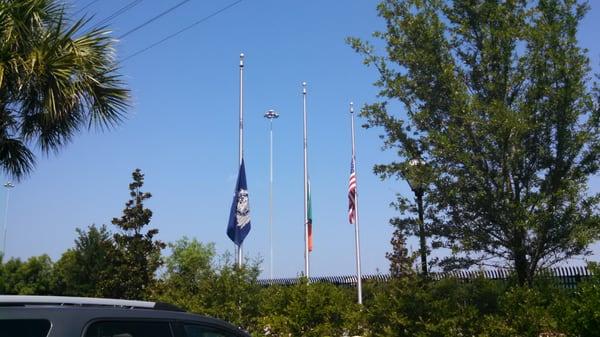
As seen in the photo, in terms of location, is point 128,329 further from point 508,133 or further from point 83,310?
point 508,133

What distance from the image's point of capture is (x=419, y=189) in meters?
9.36

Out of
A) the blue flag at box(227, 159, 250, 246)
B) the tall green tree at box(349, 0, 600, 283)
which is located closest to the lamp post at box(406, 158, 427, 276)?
the tall green tree at box(349, 0, 600, 283)

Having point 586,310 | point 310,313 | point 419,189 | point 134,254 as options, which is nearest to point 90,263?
point 134,254

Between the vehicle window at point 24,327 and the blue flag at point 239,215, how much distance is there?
15736 millimetres

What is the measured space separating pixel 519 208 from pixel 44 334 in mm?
6135

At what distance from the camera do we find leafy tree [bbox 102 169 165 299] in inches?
765

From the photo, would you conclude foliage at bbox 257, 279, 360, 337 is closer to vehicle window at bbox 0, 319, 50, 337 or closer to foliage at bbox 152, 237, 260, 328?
foliage at bbox 152, 237, 260, 328

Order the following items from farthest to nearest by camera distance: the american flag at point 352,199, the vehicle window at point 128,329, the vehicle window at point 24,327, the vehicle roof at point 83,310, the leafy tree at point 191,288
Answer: the american flag at point 352,199 → the leafy tree at point 191,288 → the vehicle window at point 128,329 → the vehicle roof at point 83,310 → the vehicle window at point 24,327

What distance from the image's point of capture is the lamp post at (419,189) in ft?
30.0

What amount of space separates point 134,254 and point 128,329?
15591mm

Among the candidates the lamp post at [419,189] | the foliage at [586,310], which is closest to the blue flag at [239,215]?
the lamp post at [419,189]

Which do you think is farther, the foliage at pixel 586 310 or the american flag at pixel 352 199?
the american flag at pixel 352 199

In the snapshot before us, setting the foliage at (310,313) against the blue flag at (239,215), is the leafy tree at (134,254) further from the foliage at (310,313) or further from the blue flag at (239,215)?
the foliage at (310,313)

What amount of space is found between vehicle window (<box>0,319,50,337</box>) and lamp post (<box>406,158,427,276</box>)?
5.98 meters
